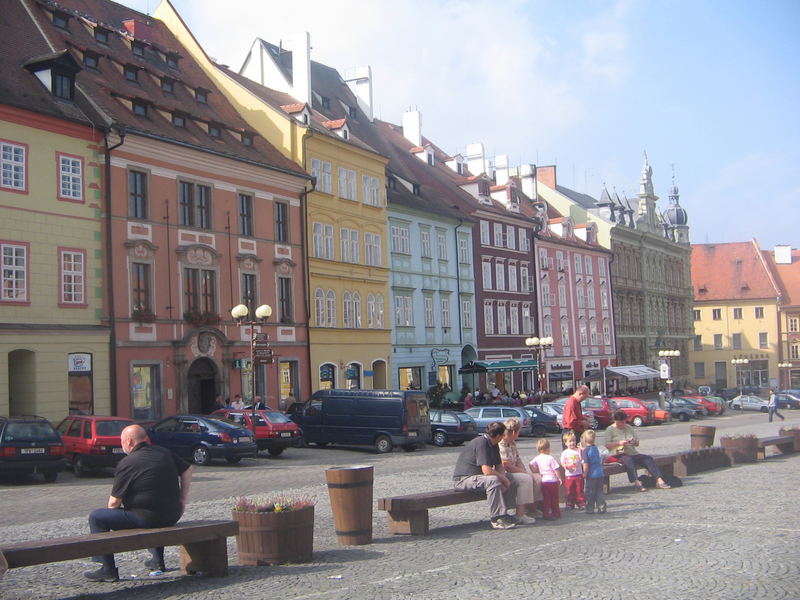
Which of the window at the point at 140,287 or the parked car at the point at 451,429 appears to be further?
the parked car at the point at 451,429

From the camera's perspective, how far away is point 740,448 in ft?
82.2

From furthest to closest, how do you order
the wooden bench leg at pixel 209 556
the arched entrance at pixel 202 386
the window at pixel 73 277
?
1. the arched entrance at pixel 202 386
2. the window at pixel 73 277
3. the wooden bench leg at pixel 209 556

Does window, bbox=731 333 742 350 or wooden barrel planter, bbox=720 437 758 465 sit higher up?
window, bbox=731 333 742 350

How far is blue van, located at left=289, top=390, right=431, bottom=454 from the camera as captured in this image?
3325 cm

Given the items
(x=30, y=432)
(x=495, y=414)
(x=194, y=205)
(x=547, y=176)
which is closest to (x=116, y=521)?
(x=30, y=432)

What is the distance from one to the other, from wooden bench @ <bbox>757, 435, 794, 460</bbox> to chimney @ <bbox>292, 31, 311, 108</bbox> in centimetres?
3066

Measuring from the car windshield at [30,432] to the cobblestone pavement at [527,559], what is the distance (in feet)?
15.2

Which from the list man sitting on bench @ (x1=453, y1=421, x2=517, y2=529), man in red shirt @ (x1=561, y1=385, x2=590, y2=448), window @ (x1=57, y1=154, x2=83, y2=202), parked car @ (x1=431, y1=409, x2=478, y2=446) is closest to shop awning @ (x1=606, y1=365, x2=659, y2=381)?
parked car @ (x1=431, y1=409, x2=478, y2=446)

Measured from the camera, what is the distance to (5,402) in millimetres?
29719

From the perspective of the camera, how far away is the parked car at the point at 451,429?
36750 mm

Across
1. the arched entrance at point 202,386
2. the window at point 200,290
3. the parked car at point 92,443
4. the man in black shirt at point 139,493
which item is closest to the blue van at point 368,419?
the arched entrance at point 202,386

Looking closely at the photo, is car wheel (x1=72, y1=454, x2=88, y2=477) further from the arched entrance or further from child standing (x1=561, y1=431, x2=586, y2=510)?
child standing (x1=561, y1=431, x2=586, y2=510)

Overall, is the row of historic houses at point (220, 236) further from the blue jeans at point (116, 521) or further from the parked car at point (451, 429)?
the blue jeans at point (116, 521)

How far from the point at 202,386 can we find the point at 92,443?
12.2 metres
